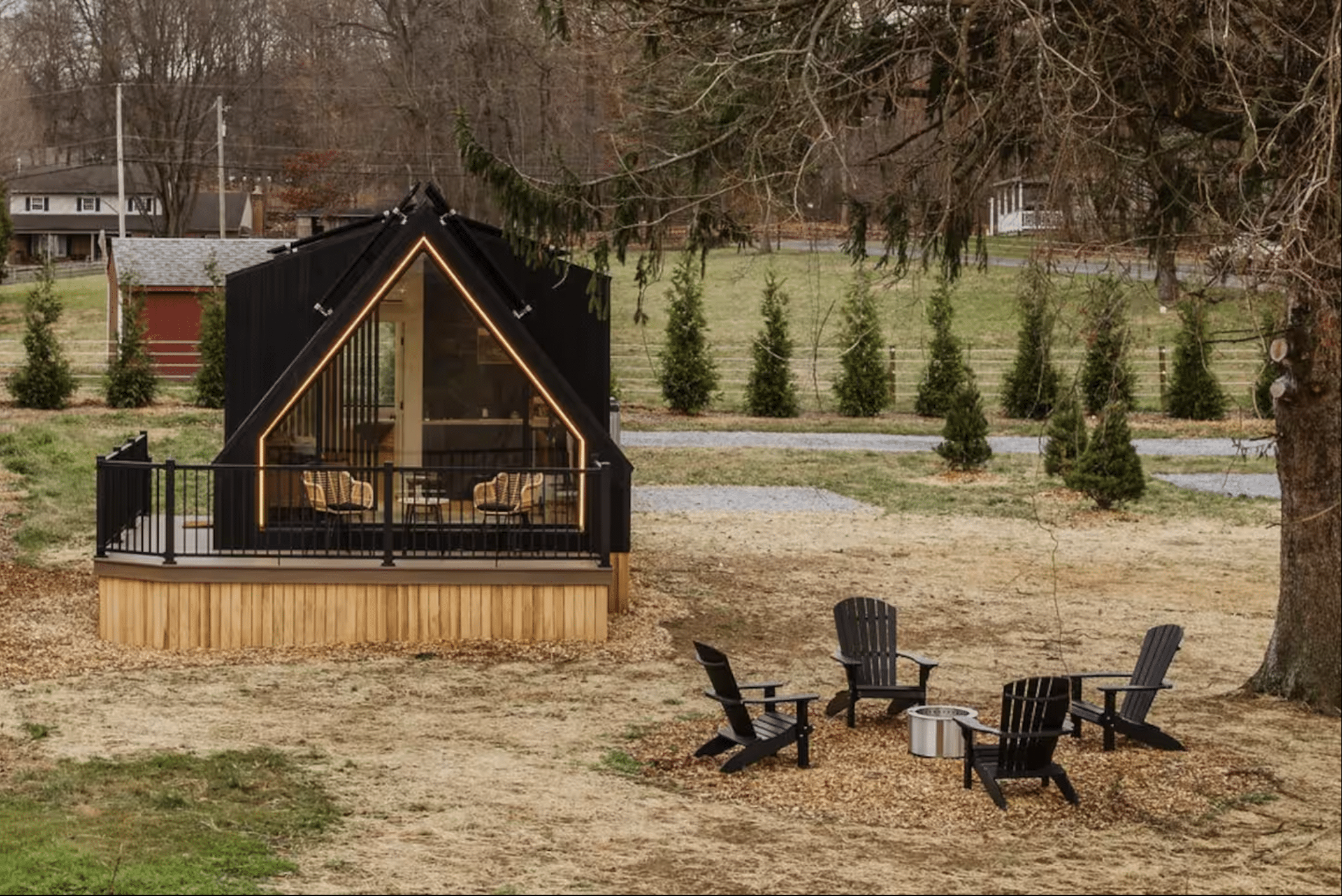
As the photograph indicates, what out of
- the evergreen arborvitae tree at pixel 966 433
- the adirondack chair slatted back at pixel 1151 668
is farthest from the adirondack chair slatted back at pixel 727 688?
the evergreen arborvitae tree at pixel 966 433

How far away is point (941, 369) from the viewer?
112 feet

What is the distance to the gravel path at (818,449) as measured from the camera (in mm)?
22297

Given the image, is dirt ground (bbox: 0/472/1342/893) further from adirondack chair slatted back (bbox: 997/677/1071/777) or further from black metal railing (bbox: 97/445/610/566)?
black metal railing (bbox: 97/445/610/566)

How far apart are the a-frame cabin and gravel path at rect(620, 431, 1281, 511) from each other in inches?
295

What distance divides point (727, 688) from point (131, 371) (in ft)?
84.2

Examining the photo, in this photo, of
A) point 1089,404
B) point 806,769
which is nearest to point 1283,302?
point 806,769

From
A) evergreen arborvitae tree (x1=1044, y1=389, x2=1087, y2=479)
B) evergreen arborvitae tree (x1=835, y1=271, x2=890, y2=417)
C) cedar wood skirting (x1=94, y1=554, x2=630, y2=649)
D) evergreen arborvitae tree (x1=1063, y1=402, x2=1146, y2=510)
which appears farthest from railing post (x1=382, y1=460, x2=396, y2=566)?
evergreen arborvitae tree (x1=835, y1=271, x2=890, y2=417)

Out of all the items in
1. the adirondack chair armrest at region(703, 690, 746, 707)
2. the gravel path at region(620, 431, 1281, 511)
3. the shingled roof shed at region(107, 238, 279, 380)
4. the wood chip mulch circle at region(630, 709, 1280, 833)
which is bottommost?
the wood chip mulch circle at region(630, 709, 1280, 833)

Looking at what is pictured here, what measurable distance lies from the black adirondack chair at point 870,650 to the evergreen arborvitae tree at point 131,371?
80.2 feet

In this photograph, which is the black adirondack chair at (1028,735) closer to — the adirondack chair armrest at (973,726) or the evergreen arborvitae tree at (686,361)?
the adirondack chair armrest at (973,726)

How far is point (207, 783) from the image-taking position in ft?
29.1

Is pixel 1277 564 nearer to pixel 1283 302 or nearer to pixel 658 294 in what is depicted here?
pixel 1283 302

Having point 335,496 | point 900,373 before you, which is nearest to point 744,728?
point 335,496

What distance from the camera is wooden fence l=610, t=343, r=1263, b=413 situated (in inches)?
1441
